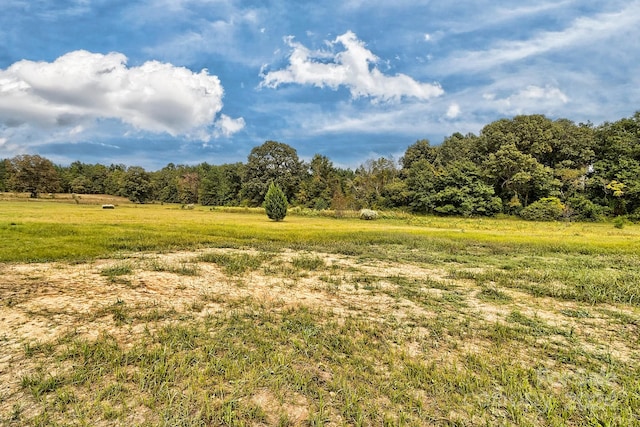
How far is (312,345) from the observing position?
4637mm

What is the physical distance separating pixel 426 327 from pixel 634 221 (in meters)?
43.6

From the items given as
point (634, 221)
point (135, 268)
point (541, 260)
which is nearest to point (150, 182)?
point (135, 268)

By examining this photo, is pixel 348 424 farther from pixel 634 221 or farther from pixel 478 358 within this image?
pixel 634 221

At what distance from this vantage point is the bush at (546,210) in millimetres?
36469

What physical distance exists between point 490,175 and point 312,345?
4719 centimetres

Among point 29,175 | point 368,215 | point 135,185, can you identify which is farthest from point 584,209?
point 29,175

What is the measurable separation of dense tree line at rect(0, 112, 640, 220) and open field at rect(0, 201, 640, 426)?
115ft

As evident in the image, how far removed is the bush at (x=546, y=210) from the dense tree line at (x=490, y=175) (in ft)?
0.34

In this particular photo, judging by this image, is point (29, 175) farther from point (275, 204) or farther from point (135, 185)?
point (275, 204)

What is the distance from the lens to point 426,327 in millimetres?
5473

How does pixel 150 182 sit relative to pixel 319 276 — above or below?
above

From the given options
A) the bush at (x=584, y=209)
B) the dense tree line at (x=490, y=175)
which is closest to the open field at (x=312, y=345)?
the bush at (x=584, y=209)

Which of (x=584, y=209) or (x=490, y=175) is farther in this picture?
(x=490, y=175)

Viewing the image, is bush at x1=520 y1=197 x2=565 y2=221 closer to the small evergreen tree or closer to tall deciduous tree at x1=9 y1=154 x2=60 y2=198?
the small evergreen tree
